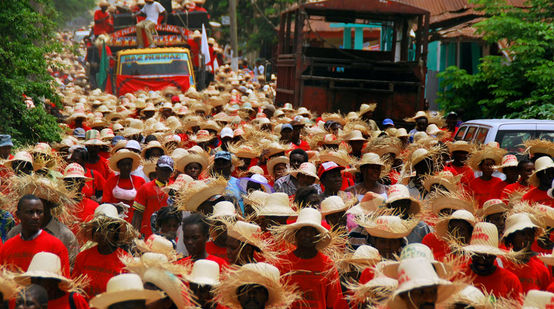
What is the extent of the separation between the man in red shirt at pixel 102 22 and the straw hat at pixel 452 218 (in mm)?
27058

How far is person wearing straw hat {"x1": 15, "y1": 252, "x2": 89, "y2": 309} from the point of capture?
4.25m

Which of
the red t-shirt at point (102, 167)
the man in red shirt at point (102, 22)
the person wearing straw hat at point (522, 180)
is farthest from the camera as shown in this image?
the man in red shirt at point (102, 22)

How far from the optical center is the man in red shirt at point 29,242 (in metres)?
5.23

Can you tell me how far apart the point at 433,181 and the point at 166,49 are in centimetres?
1648

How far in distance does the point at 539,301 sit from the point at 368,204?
2.85 m

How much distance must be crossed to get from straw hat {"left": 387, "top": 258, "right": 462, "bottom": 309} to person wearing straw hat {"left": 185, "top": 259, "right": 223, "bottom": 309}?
1105 millimetres

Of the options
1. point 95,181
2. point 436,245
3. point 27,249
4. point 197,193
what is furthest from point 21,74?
A: point 436,245

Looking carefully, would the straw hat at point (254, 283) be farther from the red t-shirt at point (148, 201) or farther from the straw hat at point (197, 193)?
the red t-shirt at point (148, 201)

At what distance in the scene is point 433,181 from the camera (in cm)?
745

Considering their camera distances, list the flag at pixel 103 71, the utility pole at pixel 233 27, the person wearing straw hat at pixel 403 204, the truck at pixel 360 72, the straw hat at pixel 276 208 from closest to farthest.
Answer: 1. the straw hat at pixel 276 208
2. the person wearing straw hat at pixel 403 204
3. the truck at pixel 360 72
4. the flag at pixel 103 71
5. the utility pole at pixel 233 27

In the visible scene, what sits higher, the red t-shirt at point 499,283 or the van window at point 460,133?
the red t-shirt at point 499,283

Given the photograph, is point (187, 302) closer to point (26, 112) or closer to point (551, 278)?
point (551, 278)

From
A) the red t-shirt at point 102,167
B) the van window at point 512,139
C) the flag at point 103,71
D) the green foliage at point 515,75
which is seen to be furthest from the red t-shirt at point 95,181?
the flag at point 103,71

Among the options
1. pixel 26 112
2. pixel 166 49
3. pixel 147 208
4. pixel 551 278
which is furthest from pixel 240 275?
pixel 166 49
